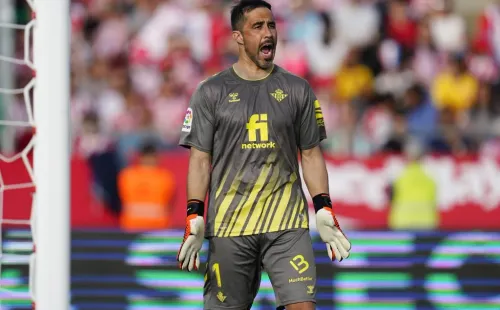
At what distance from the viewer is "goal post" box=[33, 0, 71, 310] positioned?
6.27 metres

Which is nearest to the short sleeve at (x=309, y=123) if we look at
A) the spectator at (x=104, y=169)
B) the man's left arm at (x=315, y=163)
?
the man's left arm at (x=315, y=163)

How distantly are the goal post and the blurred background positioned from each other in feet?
9.34

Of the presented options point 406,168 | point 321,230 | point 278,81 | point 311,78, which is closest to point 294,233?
point 321,230

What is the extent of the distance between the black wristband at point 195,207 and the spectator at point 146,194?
22.0 feet

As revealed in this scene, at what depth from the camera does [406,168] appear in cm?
1312

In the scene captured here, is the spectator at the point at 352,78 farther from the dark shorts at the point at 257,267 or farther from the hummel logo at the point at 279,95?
the dark shorts at the point at 257,267

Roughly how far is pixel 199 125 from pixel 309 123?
66 centimetres

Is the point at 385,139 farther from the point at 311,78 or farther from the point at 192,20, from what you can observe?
the point at 192,20

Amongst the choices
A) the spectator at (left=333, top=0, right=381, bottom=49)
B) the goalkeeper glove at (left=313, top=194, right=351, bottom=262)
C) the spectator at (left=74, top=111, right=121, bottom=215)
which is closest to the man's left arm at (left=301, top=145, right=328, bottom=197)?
the goalkeeper glove at (left=313, top=194, right=351, bottom=262)

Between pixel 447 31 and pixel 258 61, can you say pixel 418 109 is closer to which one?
pixel 447 31

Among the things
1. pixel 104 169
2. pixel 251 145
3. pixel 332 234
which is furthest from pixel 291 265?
pixel 104 169

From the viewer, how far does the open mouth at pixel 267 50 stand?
629 cm

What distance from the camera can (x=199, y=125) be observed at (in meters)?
6.34

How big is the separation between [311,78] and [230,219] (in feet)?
28.1
